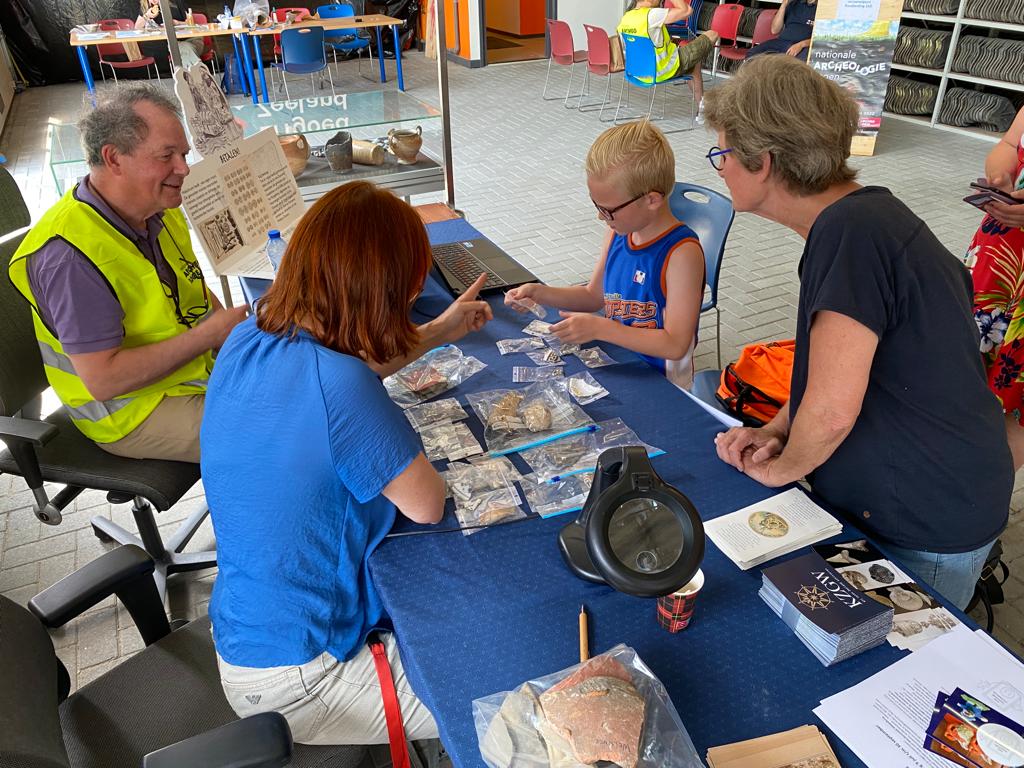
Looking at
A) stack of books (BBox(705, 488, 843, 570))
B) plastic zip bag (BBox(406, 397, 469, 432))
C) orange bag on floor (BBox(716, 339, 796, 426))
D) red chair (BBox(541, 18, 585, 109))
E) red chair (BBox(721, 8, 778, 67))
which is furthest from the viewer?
red chair (BBox(541, 18, 585, 109))

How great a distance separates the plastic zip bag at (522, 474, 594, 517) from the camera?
1.38 m

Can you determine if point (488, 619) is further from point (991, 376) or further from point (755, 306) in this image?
point (755, 306)

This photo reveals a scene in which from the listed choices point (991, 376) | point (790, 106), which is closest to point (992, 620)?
point (991, 376)

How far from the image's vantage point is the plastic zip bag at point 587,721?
883 mm

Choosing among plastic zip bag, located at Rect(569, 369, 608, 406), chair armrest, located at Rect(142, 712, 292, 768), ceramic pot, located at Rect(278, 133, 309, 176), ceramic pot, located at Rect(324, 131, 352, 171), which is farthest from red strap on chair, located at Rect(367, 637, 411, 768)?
ceramic pot, located at Rect(324, 131, 352, 171)

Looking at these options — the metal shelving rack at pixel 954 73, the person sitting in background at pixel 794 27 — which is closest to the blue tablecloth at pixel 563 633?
the person sitting in background at pixel 794 27

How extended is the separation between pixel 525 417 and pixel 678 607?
2.08 feet

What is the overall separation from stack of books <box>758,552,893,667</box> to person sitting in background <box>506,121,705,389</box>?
0.86 m

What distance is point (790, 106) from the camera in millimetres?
1282

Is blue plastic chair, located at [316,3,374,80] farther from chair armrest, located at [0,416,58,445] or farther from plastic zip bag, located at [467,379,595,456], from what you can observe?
plastic zip bag, located at [467,379,595,456]

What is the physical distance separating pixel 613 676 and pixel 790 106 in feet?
3.29

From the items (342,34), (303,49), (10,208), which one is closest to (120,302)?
(10,208)

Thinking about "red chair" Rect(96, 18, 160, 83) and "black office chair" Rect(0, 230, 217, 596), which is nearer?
"black office chair" Rect(0, 230, 217, 596)

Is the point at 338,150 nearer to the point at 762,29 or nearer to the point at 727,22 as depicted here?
the point at 762,29
